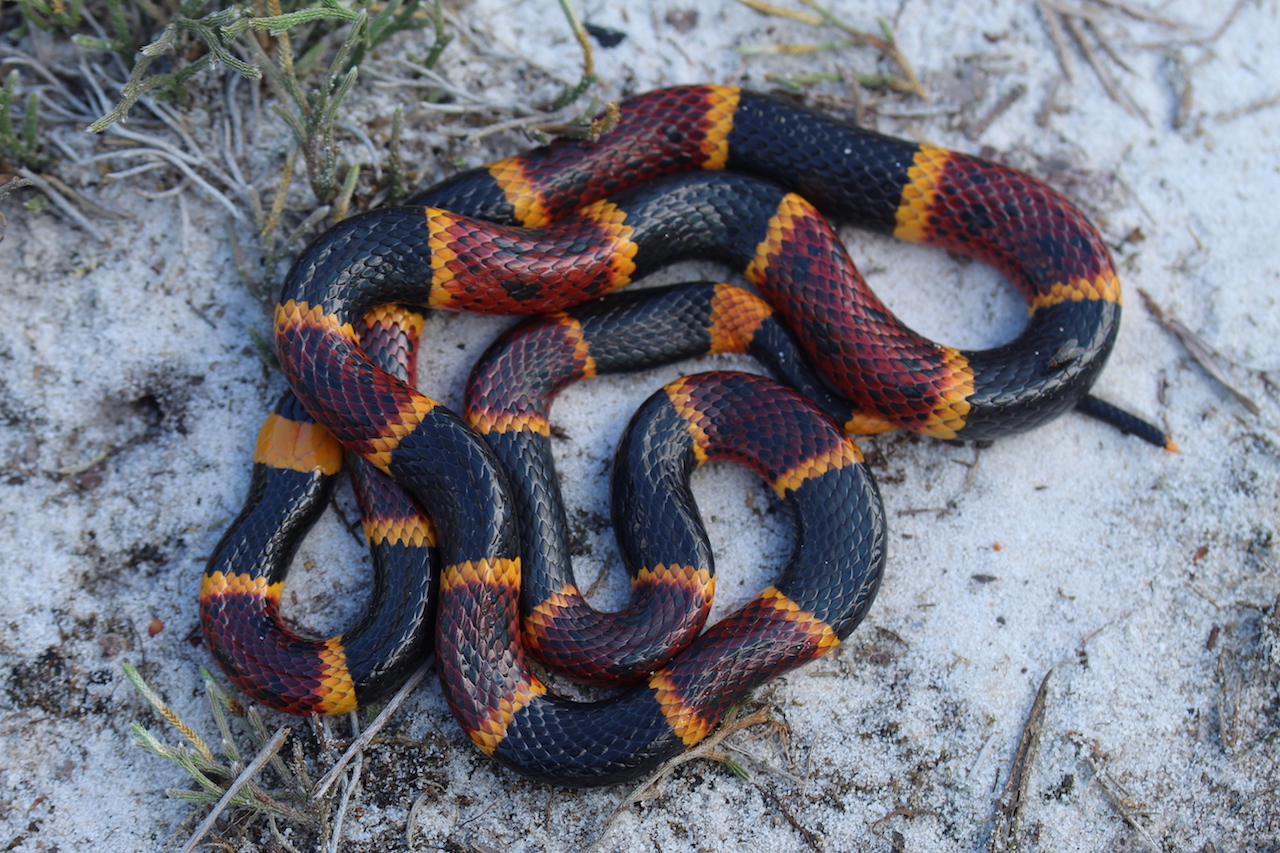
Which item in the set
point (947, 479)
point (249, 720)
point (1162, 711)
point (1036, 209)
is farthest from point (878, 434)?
point (249, 720)

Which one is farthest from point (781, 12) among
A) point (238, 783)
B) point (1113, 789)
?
point (238, 783)

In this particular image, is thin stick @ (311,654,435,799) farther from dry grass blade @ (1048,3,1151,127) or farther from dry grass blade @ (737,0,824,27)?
dry grass blade @ (1048,3,1151,127)

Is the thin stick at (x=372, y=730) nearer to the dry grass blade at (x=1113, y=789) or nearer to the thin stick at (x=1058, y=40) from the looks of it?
the dry grass blade at (x=1113, y=789)

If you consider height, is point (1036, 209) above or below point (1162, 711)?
above

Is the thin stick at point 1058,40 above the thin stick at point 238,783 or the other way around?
above

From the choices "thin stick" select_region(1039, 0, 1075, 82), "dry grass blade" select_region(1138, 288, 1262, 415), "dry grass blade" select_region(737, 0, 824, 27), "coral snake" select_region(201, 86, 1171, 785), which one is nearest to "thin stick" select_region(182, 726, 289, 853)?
"coral snake" select_region(201, 86, 1171, 785)

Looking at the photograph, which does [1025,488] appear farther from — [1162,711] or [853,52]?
[853,52]

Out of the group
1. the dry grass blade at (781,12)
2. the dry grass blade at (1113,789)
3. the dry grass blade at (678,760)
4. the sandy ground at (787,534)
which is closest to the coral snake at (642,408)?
the dry grass blade at (678,760)
